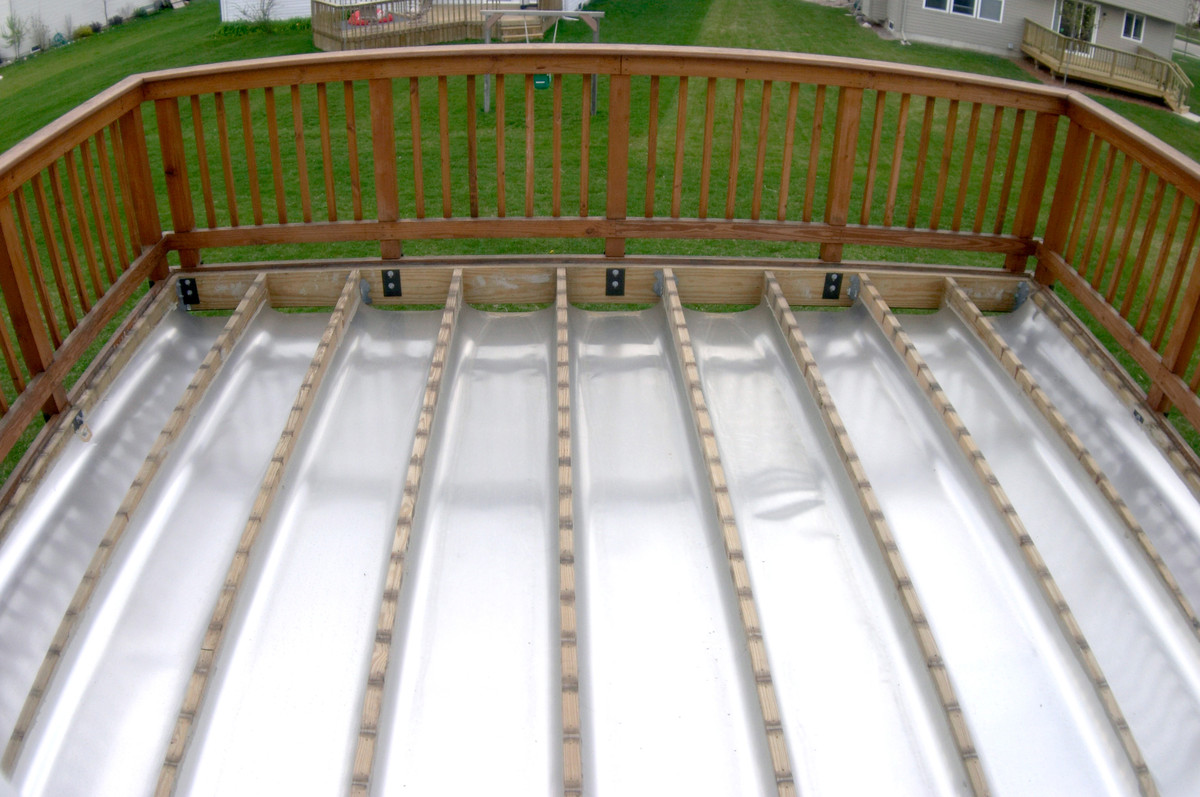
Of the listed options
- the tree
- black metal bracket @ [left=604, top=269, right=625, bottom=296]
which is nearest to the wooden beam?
black metal bracket @ [left=604, top=269, right=625, bottom=296]

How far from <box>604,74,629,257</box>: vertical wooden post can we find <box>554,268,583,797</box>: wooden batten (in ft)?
2.17

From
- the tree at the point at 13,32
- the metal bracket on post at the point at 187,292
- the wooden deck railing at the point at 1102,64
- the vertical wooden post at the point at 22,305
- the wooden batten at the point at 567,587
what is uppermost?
the vertical wooden post at the point at 22,305

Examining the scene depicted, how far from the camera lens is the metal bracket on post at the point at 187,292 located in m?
4.27

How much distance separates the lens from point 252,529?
285 centimetres

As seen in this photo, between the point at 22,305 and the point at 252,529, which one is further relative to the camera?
the point at 22,305

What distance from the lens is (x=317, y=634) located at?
2645 mm

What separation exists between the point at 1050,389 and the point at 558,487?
189cm

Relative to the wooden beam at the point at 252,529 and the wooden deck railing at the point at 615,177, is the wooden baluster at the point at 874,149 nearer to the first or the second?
the wooden deck railing at the point at 615,177

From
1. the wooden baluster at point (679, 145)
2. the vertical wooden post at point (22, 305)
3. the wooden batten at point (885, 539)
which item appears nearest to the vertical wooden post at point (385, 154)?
the wooden baluster at point (679, 145)

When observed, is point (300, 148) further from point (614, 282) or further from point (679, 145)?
point (679, 145)

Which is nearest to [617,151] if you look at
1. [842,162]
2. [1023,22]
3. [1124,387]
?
[842,162]

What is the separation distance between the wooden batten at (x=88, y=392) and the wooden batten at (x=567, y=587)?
1535 millimetres

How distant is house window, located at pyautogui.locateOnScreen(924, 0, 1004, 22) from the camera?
2153 cm

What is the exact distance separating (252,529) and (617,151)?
7.30 ft
